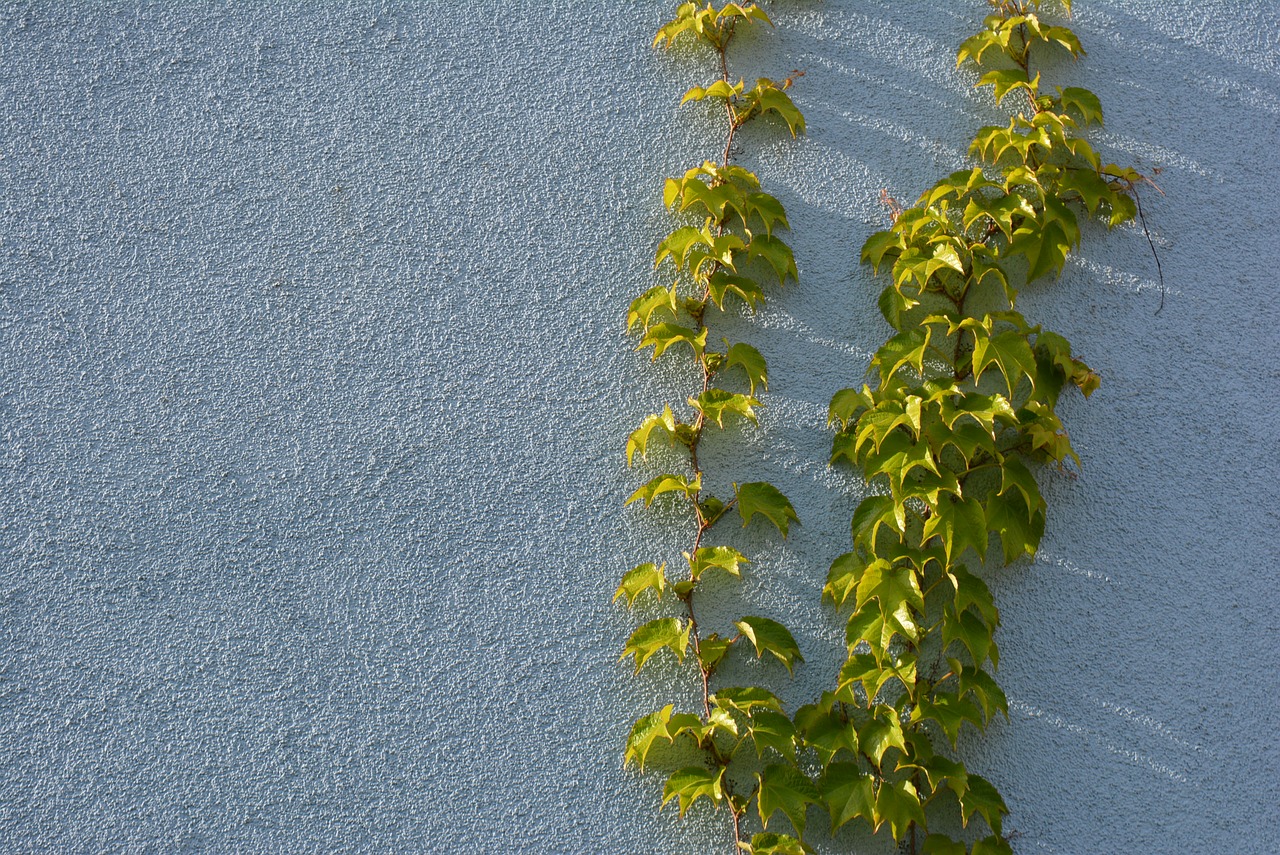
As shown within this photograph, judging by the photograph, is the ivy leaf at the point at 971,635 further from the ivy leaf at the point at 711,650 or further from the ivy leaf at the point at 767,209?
the ivy leaf at the point at 767,209

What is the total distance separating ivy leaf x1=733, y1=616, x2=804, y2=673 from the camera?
2.24 metres

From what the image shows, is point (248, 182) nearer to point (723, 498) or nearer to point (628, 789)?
point (723, 498)

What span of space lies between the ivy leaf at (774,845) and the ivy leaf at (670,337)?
1.09 metres

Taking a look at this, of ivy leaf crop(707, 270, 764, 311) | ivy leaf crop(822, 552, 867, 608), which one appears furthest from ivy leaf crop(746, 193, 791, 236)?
ivy leaf crop(822, 552, 867, 608)

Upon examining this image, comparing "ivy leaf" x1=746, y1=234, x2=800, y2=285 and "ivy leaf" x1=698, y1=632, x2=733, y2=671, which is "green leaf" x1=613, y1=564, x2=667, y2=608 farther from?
"ivy leaf" x1=746, y1=234, x2=800, y2=285

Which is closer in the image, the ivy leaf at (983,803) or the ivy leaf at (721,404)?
the ivy leaf at (983,803)

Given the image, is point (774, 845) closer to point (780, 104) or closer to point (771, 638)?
point (771, 638)

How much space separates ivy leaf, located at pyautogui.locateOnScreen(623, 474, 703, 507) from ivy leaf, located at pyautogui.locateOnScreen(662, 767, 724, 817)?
0.60m

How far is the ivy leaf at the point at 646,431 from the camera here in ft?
7.71

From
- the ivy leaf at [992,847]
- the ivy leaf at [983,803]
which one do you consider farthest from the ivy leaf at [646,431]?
the ivy leaf at [992,847]

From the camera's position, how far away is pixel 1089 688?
233 cm

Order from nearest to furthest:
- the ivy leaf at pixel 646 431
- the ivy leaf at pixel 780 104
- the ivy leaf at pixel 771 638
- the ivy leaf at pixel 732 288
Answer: the ivy leaf at pixel 771 638, the ivy leaf at pixel 646 431, the ivy leaf at pixel 732 288, the ivy leaf at pixel 780 104

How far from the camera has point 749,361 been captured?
2.43 meters

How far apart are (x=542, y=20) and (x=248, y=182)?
86 centimetres
